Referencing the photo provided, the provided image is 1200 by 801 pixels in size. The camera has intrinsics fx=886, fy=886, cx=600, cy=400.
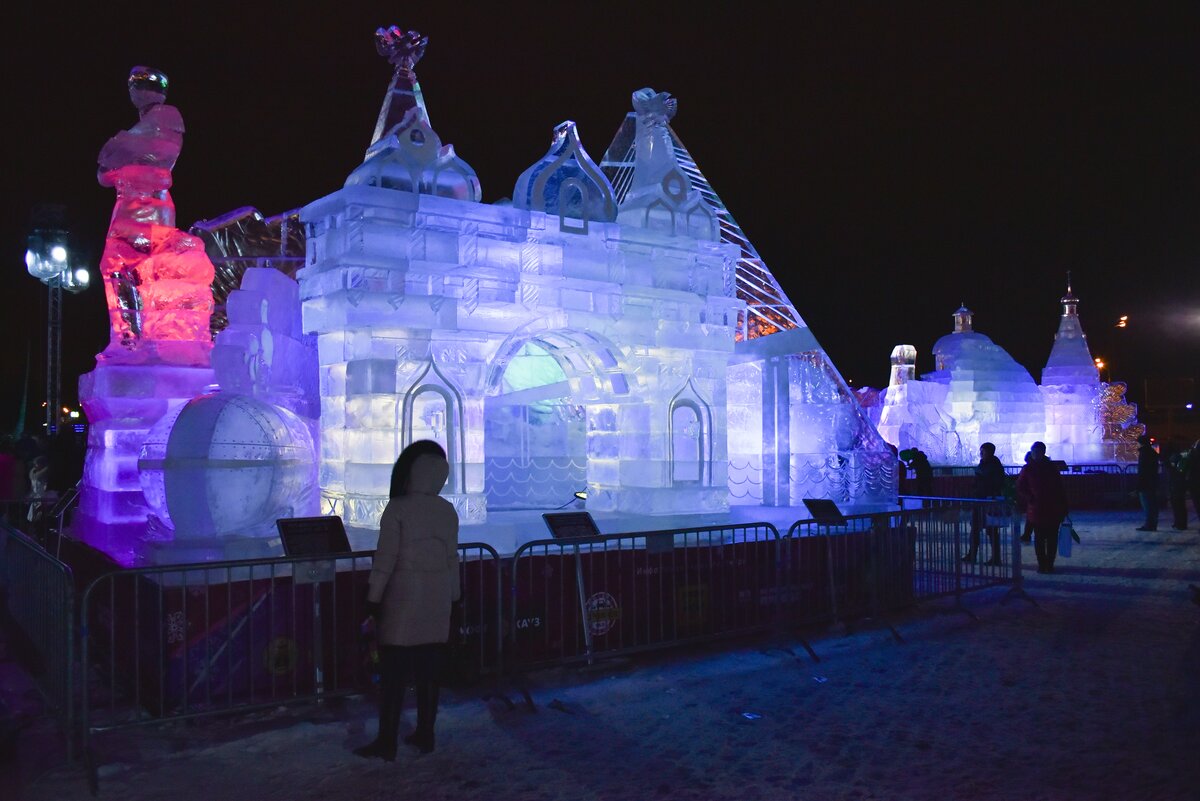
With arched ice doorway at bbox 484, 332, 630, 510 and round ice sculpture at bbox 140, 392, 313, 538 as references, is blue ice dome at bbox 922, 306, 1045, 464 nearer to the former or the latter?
arched ice doorway at bbox 484, 332, 630, 510

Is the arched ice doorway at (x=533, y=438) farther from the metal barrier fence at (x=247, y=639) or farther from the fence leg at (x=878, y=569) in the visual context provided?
the metal barrier fence at (x=247, y=639)

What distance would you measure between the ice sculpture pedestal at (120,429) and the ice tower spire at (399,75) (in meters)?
4.20

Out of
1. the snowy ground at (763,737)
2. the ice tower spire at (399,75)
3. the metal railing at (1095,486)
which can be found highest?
the ice tower spire at (399,75)

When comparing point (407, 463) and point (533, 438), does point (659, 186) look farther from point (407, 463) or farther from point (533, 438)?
point (407, 463)

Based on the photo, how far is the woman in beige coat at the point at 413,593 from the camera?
16.5ft

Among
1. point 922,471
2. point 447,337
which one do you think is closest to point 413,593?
point 447,337

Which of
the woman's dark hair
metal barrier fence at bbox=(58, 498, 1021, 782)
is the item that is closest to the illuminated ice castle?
metal barrier fence at bbox=(58, 498, 1021, 782)

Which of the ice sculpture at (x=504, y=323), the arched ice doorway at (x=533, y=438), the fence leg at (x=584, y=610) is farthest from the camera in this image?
the arched ice doorway at (x=533, y=438)

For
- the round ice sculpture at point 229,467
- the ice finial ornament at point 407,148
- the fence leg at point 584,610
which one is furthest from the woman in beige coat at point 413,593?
the ice finial ornament at point 407,148

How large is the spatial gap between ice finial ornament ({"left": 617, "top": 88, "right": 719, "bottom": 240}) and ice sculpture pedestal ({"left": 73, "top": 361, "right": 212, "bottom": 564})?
5.73 m

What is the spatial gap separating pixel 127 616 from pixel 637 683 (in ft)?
12.8

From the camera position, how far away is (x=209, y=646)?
19.1 ft

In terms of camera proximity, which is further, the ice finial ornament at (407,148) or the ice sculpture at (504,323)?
the ice finial ornament at (407,148)

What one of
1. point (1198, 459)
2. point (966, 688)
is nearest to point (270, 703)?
point (966, 688)
